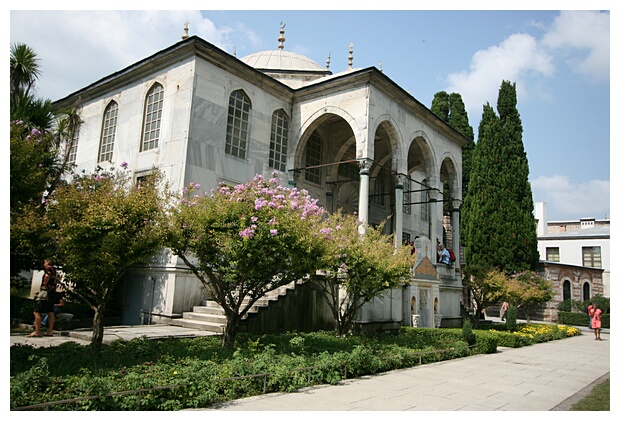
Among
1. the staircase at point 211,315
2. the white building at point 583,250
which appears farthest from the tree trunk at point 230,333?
the white building at point 583,250

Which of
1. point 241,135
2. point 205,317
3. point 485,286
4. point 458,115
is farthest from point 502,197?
point 205,317

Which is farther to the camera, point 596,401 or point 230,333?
point 230,333

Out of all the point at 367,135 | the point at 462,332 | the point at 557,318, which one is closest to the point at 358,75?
the point at 367,135

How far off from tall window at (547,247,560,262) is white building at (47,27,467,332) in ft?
84.7

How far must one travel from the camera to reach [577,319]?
31.6 meters

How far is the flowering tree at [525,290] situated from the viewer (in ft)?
72.2

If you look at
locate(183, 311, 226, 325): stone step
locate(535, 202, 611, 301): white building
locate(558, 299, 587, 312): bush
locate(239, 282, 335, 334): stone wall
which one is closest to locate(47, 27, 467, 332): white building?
locate(183, 311, 226, 325): stone step

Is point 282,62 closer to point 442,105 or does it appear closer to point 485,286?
point 485,286

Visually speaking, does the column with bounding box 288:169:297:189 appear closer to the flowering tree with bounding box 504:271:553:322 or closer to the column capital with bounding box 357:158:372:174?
the column capital with bounding box 357:158:372:174

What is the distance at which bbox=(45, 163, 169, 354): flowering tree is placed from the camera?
7.59 m

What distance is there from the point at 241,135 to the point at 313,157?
15.1 feet

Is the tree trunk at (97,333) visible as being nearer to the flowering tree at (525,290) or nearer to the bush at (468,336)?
the bush at (468,336)

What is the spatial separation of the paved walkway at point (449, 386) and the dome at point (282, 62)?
1538 centimetres

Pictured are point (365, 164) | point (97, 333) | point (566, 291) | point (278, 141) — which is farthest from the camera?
point (566, 291)
